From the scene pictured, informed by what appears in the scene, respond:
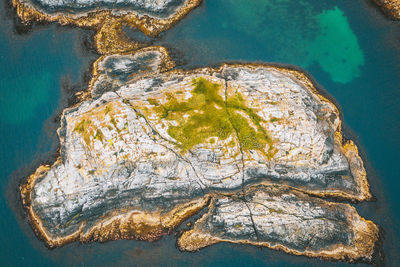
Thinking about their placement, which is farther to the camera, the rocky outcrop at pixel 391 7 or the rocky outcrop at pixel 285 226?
the rocky outcrop at pixel 391 7

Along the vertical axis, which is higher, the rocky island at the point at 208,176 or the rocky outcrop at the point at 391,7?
the rocky outcrop at the point at 391,7

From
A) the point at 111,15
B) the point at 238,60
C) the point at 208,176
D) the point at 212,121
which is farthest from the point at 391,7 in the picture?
the point at 111,15

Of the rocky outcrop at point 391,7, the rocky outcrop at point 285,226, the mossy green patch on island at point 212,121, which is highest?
the rocky outcrop at point 391,7

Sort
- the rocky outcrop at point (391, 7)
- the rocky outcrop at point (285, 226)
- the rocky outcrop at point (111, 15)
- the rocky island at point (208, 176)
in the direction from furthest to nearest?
the rocky outcrop at point (111, 15)
the rocky outcrop at point (391, 7)
the rocky island at point (208, 176)
the rocky outcrop at point (285, 226)

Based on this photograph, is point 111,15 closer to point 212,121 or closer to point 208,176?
point 212,121

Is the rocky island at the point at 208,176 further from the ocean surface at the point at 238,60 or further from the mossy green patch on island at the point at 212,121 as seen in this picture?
the ocean surface at the point at 238,60

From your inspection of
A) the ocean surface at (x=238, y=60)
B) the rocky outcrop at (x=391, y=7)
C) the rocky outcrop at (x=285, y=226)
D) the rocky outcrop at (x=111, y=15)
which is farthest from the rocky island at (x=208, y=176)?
the rocky outcrop at (x=391, y=7)

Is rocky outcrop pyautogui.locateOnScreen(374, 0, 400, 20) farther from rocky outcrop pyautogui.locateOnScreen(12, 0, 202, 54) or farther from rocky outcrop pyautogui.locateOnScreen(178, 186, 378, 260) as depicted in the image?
rocky outcrop pyautogui.locateOnScreen(178, 186, 378, 260)
